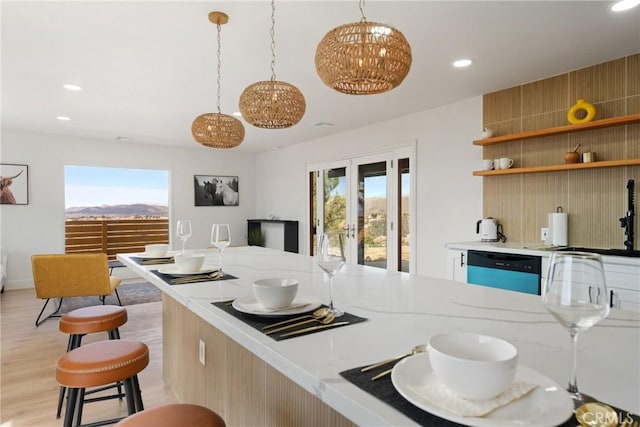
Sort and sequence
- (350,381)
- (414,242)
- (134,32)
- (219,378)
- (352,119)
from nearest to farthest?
1. (350,381)
2. (219,378)
3. (134,32)
4. (414,242)
5. (352,119)

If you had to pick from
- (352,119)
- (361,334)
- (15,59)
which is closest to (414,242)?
(352,119)

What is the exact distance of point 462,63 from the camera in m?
3.20

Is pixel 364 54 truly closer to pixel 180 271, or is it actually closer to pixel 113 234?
pixel 180 271

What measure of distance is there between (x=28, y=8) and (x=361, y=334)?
279cm

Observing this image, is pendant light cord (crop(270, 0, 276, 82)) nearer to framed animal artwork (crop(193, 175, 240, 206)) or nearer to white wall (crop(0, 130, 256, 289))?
white wall (crop(0, 130, 256, 289))

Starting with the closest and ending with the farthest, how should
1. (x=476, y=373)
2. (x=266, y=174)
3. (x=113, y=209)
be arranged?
(x=476, y=373) < (x=266, y=174) < (x=113, y=209)

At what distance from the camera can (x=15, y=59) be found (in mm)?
3150

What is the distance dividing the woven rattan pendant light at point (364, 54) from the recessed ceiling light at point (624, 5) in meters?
1.63

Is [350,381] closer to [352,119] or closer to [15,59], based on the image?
[15,59]

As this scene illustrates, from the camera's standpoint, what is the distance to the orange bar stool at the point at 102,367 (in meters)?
1.55

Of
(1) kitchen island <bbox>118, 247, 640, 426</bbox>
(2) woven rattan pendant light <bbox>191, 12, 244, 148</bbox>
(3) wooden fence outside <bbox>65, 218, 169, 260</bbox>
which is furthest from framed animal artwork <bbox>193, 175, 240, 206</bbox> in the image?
(1) kitchen island <bbox>118, 247, 640, 426</bbox>

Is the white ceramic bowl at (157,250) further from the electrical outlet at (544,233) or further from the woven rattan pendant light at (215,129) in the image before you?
the electrical outlet at (544,233)

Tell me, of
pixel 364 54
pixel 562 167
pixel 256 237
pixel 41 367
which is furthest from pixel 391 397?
pixel 256 237

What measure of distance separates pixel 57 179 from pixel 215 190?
268 cm
